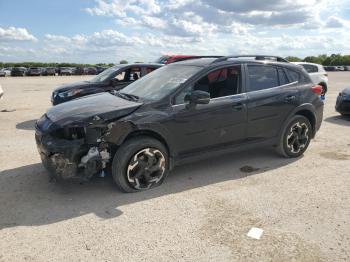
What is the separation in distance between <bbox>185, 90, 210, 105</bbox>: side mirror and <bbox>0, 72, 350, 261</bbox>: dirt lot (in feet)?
3.78

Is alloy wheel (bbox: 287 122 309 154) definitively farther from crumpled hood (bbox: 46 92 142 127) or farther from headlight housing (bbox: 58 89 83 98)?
headlight housing (bbox: 58 89 83 98)

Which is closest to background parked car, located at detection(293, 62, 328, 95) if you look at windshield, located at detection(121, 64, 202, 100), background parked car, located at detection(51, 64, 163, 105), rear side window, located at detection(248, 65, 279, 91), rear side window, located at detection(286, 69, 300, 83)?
background parked car, located at detection(51, 64, 163, 105)

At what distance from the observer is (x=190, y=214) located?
4031mm

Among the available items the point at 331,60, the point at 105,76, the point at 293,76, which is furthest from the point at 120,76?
the point at 331,60

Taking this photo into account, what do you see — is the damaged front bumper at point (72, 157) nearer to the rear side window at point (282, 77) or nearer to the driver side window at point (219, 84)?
the driver side window at point (219, 84)

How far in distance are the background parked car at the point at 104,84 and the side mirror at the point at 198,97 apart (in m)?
4.85

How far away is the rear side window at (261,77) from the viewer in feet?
18.4

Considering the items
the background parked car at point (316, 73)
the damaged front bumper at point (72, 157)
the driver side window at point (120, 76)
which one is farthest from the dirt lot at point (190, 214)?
the background parked car at point (316, 73)

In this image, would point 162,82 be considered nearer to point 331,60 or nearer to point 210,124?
point 210,124

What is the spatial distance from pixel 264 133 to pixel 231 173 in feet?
Answer: 2.95

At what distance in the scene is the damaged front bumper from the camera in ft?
14.0

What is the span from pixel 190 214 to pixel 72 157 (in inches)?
61.7

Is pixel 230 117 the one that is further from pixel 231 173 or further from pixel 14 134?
pixel 14 134

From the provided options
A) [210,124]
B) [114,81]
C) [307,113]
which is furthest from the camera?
[114,81]
